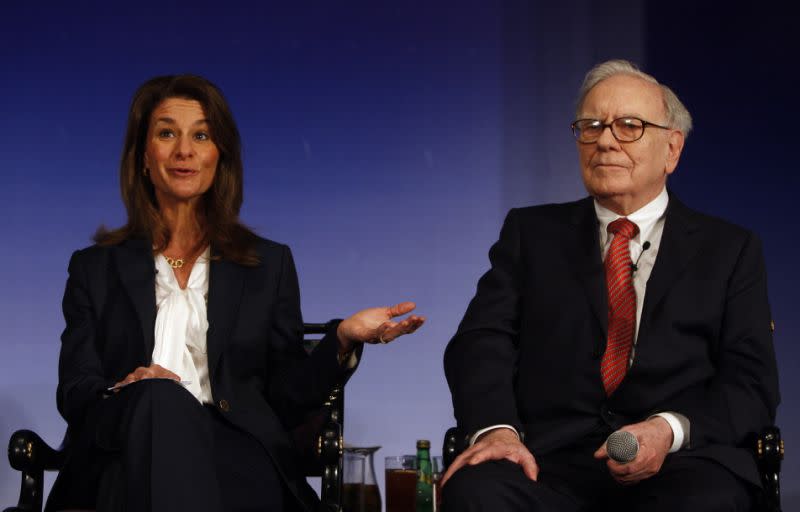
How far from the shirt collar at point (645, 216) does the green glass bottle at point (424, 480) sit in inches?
49.5

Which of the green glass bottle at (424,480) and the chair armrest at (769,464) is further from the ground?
the chair armrest at (769,464)

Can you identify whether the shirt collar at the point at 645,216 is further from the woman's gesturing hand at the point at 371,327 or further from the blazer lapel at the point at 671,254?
the woman's gesturing hand at the point at 371,327

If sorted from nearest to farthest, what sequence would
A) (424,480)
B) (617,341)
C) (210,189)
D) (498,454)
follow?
1. (498,454)
2. (617,341)
3. (210,189)
4. (424,480)

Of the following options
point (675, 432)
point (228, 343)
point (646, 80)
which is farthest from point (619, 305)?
point (228, 343)

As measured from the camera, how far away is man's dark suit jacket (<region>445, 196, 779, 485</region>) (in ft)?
8.81

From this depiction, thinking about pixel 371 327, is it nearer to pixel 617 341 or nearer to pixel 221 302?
pixel 221 302

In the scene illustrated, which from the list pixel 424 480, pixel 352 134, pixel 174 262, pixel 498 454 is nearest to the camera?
pixel 498 454

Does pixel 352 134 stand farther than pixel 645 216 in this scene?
Yes

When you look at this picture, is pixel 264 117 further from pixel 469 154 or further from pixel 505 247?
pixel 505 247

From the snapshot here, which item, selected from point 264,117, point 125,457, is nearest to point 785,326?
point 264,117

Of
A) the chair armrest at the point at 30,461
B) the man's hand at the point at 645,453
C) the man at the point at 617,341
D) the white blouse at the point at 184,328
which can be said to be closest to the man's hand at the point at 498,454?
the man at the point at 617,341

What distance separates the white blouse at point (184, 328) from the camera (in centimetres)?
306

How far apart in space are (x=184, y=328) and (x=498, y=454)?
3.51 feet

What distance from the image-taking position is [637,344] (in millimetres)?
2725
